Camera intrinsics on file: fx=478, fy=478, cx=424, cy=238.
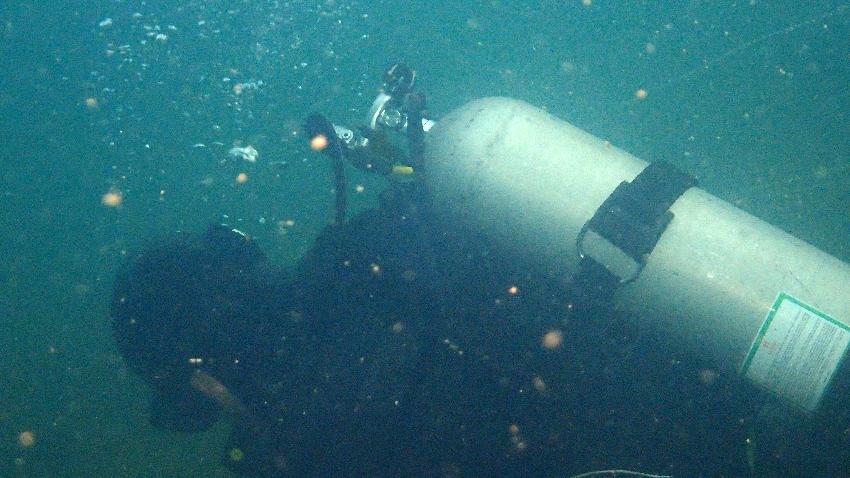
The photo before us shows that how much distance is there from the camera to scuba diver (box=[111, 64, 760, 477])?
2.63 meters

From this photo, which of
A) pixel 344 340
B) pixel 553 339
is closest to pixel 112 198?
pixel 344 340

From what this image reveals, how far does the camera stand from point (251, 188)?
31.0 ft

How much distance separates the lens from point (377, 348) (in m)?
2.86

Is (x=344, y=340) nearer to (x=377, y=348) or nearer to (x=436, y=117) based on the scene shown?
(x=377, y=348)

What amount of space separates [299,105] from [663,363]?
317 inches

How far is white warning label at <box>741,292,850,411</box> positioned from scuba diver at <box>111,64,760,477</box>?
0.53 m

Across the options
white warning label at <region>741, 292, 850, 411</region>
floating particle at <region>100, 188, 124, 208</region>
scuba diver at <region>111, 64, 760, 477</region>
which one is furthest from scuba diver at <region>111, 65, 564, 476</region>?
floating particle at <region>100, 188, 124, 208</region>

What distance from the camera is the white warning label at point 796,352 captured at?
2.48 meters

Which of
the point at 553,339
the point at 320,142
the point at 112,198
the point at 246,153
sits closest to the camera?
the point at 553,339

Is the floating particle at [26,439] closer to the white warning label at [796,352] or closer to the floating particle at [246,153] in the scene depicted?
the floating particle at [246,153]

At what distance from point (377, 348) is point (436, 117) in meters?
4.55

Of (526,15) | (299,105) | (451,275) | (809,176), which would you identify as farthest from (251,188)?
(809,176)

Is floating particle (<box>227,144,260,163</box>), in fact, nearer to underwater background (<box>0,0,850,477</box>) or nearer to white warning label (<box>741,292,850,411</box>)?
underwater background (<box>0,0,850,477</box>)

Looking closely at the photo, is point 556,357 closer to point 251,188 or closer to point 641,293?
point 641,293
